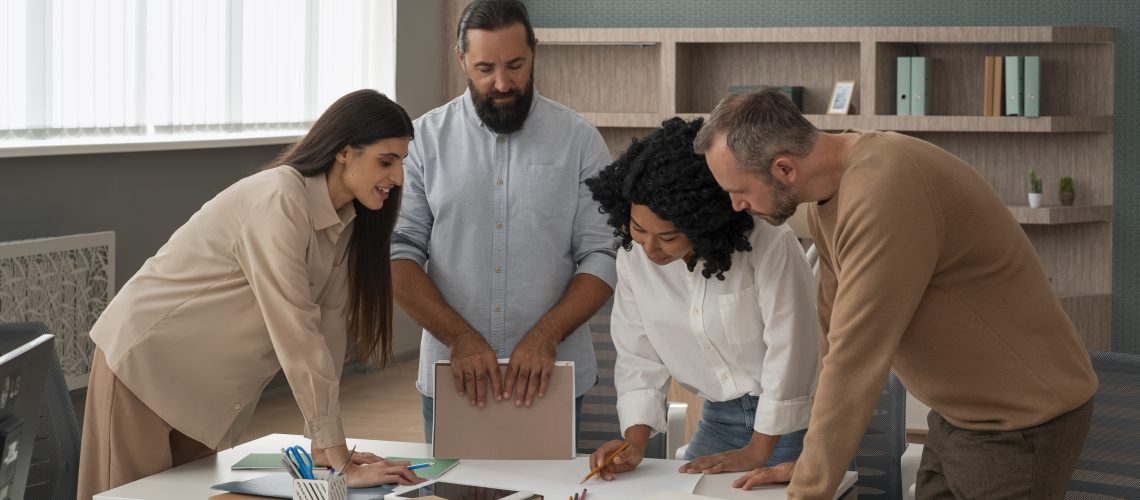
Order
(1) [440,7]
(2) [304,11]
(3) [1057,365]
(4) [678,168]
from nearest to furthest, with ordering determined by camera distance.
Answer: (3) [1057,365] < (4) [678,168] < (2) [304,11] < (1) [440,7]

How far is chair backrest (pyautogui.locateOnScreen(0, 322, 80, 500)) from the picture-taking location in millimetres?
2350

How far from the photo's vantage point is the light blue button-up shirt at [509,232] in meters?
2.85

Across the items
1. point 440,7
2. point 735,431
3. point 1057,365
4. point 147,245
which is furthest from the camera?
point 440,7

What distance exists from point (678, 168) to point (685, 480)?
567mm

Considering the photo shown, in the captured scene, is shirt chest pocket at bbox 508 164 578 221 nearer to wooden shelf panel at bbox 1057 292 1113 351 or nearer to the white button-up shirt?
the white button-up shirt

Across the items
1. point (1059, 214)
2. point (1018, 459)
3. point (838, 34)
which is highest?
point (838, 34)

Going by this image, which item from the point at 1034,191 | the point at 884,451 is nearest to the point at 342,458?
the point at 884,451

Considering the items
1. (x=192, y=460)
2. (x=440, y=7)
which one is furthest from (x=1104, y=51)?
(x=192, y=460)

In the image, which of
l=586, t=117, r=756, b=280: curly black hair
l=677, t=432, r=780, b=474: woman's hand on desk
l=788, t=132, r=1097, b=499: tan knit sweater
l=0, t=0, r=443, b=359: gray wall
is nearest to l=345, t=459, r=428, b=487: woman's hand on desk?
l=677, t=432, r=780, b=474: woman's hand on desk

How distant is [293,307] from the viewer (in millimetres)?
2203

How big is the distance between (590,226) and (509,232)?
185mm

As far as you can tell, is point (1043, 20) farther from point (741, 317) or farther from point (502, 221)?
point (741, 317)

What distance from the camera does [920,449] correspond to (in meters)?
2.56

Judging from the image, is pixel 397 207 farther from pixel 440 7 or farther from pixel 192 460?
pixel 440 7
